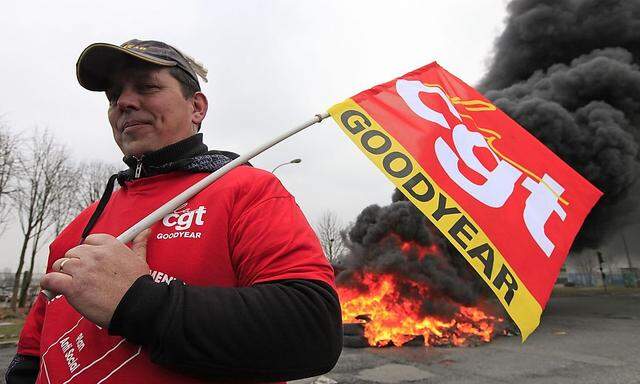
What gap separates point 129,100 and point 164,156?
235 millimetres

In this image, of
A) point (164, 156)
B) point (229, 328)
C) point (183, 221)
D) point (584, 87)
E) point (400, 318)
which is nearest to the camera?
point (229, 328)

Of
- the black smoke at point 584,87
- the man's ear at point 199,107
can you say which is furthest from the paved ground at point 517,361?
the black smoke at point 584,87

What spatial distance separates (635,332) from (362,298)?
8.30 meters

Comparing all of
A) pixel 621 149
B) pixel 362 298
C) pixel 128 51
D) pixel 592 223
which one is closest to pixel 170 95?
pixel 128 51

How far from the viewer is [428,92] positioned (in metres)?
2.26

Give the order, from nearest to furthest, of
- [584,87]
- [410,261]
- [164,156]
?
[164,156] → [410,261] → [584,87]

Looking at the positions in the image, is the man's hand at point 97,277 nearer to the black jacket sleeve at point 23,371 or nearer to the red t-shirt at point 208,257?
the red t-shirt at point 208,257

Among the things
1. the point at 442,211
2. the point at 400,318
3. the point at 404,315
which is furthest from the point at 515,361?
the point at 442,211

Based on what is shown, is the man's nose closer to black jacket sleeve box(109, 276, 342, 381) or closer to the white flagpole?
the white flagpole

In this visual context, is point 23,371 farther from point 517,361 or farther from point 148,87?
point 517,361

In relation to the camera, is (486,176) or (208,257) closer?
(208,257)

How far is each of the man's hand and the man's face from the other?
0.56 metres

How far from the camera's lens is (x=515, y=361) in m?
8.76

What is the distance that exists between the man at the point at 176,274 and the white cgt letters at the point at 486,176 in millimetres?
1047
